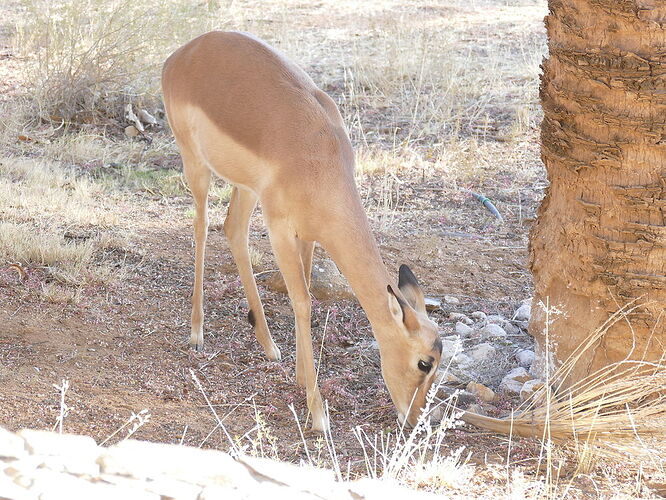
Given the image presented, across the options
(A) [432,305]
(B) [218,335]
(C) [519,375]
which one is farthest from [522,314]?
(B) [218,335]

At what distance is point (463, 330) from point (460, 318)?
0.25 m

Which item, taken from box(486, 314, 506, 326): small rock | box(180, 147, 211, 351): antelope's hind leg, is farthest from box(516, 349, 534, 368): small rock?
box(180, 147, 211, 351): antelope's hind leg

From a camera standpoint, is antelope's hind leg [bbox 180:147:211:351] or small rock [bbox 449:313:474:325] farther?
small rock [bbox 449:313:474:325]

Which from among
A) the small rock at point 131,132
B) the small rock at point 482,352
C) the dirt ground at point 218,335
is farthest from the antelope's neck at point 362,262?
the small rock at point 131,132

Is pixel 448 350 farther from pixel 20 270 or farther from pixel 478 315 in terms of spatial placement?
pixel 20 270

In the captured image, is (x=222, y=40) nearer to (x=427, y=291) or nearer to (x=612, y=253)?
(x=427, y=291)

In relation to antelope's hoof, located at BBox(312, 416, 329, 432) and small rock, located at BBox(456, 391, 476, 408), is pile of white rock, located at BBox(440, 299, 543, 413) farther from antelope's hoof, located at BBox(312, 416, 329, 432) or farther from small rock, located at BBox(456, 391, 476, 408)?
antelope's hoof, located at BBox(312, 416, 329, 432)

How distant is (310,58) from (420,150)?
3.48 m

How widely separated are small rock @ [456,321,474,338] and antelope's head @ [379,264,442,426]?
4.02ft

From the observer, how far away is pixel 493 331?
5555mm

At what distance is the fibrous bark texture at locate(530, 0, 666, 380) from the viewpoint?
4062 mm

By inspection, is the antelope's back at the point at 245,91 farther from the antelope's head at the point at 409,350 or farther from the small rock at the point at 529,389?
the small rock at the point at 529,389

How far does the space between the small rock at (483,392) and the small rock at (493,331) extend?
71 centimetres

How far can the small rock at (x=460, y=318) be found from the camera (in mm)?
5808
